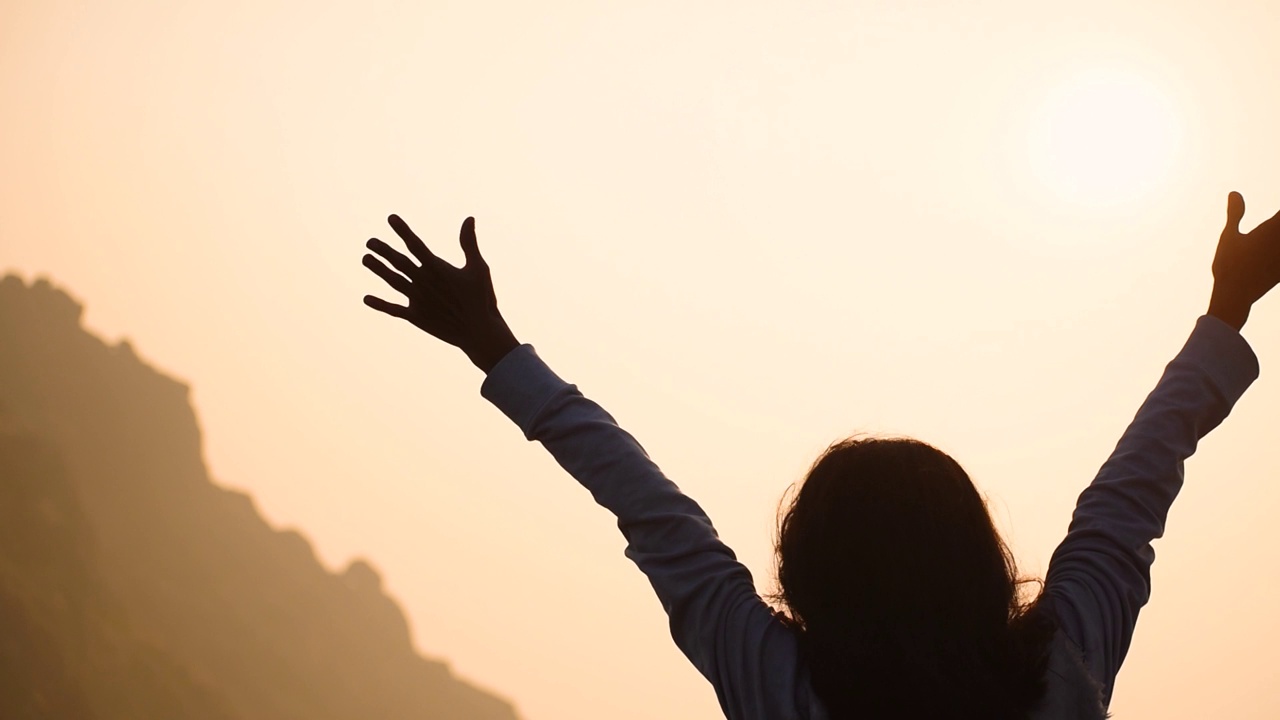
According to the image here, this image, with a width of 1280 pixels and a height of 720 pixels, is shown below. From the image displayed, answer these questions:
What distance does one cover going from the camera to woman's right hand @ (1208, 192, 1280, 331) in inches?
76.6

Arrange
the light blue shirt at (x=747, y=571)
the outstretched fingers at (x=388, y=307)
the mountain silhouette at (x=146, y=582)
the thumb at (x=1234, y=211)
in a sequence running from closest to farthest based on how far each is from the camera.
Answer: the light blue shirt at (x=747, y=571), the outstretched fingers at (x=388, y=307), the thumb at (x=1234, y=211), the mountain silhouette at (x=146, y=582)

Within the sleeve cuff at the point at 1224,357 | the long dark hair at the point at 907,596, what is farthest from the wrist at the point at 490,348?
the sleeve cuff at the point at 1224,357

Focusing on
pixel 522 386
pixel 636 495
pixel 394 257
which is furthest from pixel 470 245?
pixel 636 495

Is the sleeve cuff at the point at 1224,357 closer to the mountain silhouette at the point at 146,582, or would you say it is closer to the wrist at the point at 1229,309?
the wrist at the point at 1229,309

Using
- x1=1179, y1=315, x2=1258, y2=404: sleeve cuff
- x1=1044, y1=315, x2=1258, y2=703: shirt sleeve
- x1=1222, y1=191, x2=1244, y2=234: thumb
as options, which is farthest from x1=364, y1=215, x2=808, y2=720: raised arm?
x1=1222, y1=191, x2=1244, y2=234: thumb

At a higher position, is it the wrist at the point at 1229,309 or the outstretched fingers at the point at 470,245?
the wrist at the point at 1229,309

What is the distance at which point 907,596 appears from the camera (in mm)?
1417

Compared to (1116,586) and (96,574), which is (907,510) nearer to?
(1116,586)

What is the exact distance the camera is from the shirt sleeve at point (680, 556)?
4.90 ft

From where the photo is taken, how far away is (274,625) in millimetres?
102125

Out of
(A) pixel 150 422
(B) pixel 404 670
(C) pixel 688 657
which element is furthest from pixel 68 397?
(C) pixel 688 657

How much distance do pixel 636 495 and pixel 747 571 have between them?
0.79 ft

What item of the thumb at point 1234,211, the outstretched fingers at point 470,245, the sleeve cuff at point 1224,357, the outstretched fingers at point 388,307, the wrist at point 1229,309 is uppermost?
the thumb at point 1234,211

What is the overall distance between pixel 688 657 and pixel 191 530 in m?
108
